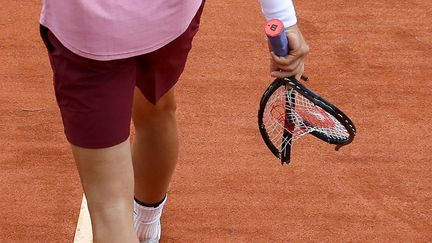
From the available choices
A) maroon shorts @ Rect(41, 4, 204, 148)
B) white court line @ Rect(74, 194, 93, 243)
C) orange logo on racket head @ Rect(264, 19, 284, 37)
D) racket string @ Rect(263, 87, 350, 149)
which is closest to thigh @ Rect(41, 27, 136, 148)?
maroon shorts @ Rect(41, 4, 204, 148)

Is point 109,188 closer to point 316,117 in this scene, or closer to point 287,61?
point 287,61

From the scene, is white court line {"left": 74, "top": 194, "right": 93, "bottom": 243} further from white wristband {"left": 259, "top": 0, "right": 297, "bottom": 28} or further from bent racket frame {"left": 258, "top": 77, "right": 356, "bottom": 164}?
white wristband {"left": 259, "top": 0, "right": 297, "bottom": 28}

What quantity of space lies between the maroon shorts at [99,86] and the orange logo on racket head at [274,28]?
163mm

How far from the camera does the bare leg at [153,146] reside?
2.21 metres

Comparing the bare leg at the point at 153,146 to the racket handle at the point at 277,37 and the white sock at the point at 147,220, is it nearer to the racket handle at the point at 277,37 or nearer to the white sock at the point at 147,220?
the white sock at the point at 147,220

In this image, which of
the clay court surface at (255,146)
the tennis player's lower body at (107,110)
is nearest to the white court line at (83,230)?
the clay court surface at (255,146)

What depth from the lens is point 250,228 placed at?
2658 millimetres

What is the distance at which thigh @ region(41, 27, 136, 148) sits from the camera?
1679mm

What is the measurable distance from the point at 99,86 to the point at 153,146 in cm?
63

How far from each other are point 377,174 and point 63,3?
1582 millimetres

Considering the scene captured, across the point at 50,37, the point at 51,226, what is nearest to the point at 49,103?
the point at 51,226

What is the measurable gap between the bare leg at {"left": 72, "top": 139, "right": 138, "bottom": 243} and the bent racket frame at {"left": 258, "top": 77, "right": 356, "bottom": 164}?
0.36m

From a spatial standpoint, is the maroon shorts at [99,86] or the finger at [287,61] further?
the finger at [287,61]

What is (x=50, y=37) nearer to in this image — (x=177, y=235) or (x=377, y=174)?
(x=177, y=235)
